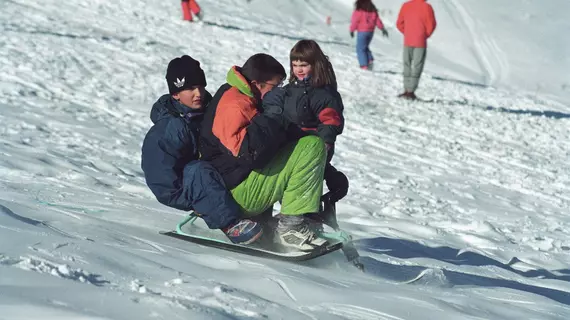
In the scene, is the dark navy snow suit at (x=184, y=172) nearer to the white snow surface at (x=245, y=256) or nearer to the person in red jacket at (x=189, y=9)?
the white snow surface at (x=245, y=256)

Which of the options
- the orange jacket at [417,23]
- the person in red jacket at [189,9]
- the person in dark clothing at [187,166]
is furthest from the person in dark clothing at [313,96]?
the person in red jacket at [189,9]

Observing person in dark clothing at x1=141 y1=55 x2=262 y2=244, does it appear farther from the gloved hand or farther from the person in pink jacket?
the person in pink jacket

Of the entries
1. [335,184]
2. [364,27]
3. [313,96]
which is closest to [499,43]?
[364,27]

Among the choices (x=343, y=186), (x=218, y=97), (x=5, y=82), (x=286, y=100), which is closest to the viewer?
(x=218, y=97)

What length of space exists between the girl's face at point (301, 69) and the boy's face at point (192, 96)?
679mm

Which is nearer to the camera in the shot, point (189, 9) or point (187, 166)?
point (187, 166)

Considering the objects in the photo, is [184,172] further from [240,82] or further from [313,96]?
[313,96]

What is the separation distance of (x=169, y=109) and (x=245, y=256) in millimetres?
897

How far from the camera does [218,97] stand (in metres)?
4.14

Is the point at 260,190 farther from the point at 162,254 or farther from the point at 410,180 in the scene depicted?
the point at 410,180

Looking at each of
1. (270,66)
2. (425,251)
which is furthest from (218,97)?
(425,251)

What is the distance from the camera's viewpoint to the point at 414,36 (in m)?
12.3

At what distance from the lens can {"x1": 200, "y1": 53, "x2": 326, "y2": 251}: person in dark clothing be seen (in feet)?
13.2

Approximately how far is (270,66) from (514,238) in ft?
9.70
